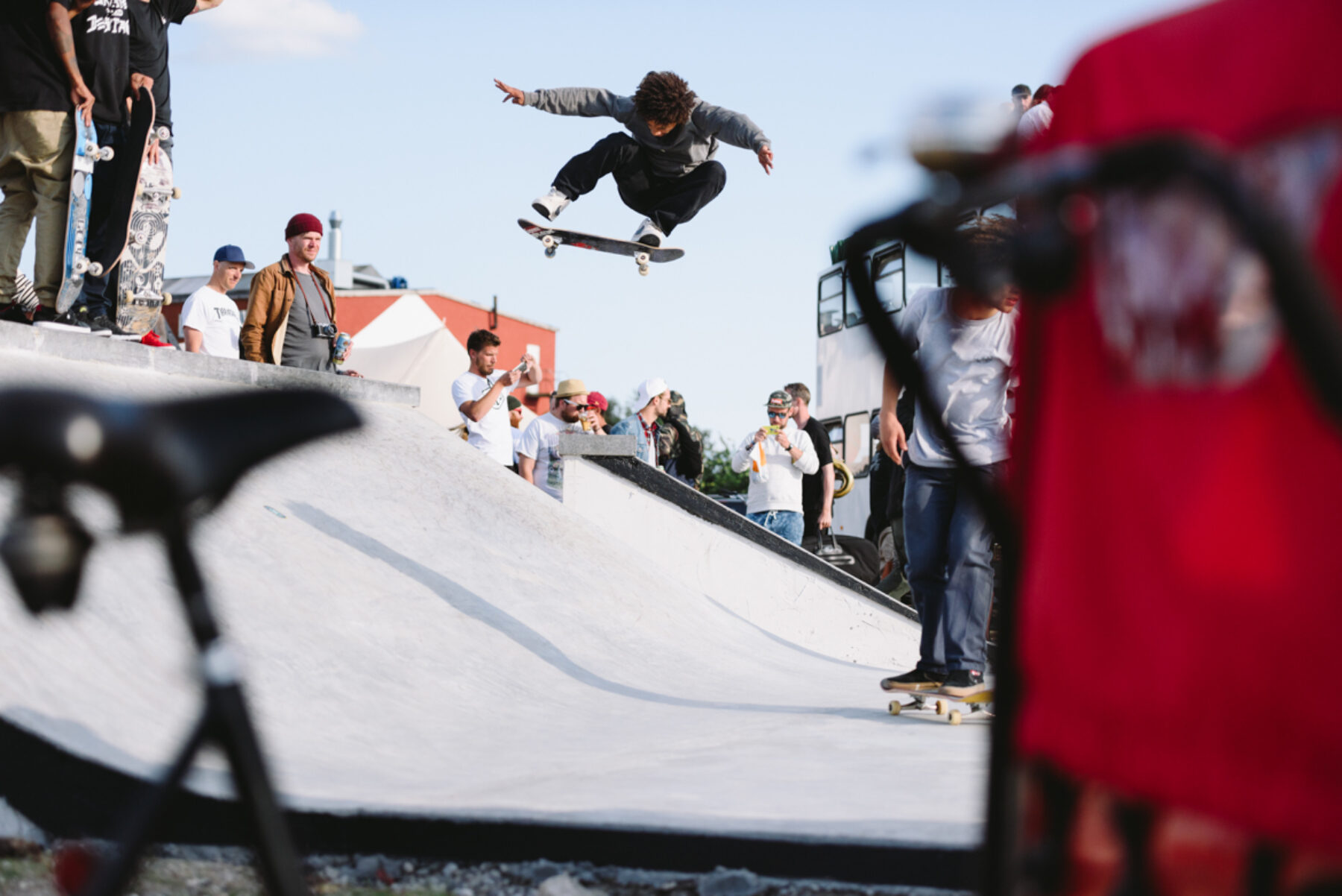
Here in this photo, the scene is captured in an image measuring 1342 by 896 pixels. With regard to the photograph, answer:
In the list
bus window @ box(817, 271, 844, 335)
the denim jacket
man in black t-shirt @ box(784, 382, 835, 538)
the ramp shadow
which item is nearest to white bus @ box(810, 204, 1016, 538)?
bus window @ box(817, 271, 844, 335)

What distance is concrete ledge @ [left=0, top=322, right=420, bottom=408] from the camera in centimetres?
557

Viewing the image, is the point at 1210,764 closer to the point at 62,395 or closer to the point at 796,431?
the point at 62,395

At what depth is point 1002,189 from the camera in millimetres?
965

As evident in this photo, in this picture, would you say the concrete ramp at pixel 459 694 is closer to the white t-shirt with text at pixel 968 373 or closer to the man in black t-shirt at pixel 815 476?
the white t-shirt with text at pixel 968 373

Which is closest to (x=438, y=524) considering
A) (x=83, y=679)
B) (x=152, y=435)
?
(x=83, y=679)

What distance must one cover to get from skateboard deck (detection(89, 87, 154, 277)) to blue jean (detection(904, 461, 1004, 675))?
14.9 ft

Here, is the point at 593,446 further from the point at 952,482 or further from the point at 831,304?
the point at 831,304

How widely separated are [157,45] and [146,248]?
118cm

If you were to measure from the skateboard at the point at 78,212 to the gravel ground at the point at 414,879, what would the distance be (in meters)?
4.37

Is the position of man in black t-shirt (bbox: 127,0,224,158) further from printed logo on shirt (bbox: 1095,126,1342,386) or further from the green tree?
the green tree

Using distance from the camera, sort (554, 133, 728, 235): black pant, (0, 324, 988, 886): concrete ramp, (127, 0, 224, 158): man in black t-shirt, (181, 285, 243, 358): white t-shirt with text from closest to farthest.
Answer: (0, 324, 988, 886): concrete ramp < (127, 0, 224, 158): man in black t-shirt < (181, 285, 243, 358): white t-shirt with text < (554, 133, 728, 235): black pant

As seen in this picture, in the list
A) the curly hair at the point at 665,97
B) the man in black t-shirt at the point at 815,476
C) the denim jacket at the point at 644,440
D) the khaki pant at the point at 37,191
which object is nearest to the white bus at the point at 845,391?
the man in black t-shirt at the point at 815,476

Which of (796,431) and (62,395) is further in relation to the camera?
(796,431)

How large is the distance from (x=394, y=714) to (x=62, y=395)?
127 inches
